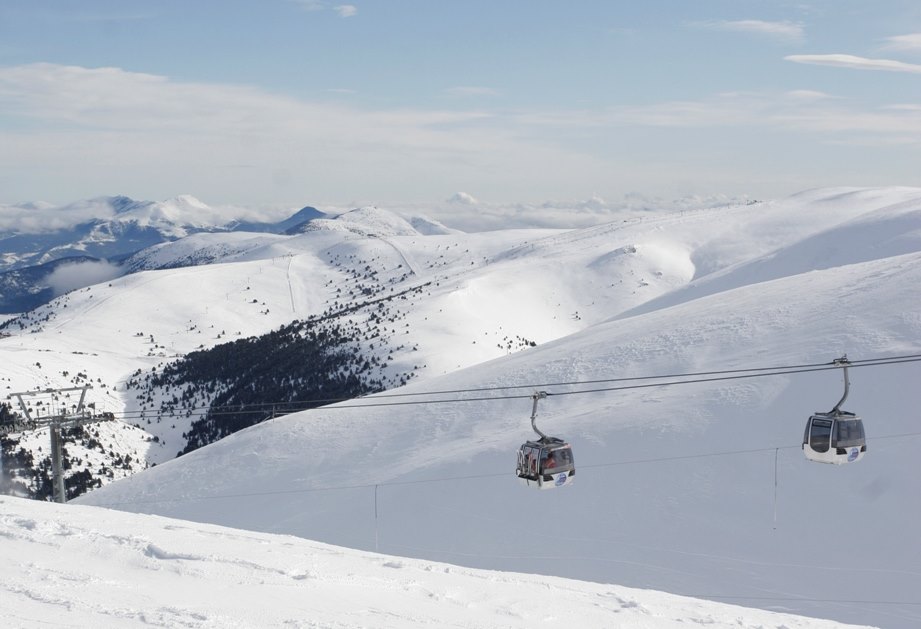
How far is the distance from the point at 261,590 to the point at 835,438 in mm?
12136

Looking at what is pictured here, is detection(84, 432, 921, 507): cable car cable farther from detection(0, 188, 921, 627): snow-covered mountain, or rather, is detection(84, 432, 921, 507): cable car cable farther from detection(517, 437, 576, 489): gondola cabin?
detection(517, 437, 576, 489): gondola cabin

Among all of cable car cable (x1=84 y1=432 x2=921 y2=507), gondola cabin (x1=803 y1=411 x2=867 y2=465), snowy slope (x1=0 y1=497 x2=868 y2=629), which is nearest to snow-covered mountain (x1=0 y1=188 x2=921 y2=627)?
cable car cable (x1=84 y1=432 x2=921 y2=507)

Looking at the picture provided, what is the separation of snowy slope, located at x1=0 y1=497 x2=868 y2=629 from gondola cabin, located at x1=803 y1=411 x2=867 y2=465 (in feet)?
15.2

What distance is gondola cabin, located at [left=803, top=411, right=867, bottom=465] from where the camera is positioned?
58.9 feet

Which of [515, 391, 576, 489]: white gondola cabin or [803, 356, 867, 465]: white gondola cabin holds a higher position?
[803, 356, 867, 465]: white gondola cabin

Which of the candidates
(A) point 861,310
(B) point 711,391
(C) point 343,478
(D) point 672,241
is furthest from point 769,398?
(D) point 672,241

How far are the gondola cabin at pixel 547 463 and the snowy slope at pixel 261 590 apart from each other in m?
2.41

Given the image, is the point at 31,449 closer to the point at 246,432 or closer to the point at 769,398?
the point at 246,432

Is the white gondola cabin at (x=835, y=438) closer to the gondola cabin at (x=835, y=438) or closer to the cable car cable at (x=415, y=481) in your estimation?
the gondola cabin at (x=835, y=438)

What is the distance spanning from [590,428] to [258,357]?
9484 cm

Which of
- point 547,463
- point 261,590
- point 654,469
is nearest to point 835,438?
point 547,463

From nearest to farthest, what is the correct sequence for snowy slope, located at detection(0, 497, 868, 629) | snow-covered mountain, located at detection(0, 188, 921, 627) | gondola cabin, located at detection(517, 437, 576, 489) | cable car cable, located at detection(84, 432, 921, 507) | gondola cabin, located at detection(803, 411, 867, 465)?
snowy slope, located at detection(0, 497, 868, 629)
gondola cabin, located at detection(517, 437, 576, 489)
gondola cabin, located at detection(803, 411, 867, 465)
snow-covered mountain, located at detection(0, 188, 921, 627)
cable car cable, located at detection(84, 432, 921, 507)

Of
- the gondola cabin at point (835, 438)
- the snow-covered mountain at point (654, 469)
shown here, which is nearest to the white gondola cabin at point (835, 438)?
the gondola cabin at point (835, 438)

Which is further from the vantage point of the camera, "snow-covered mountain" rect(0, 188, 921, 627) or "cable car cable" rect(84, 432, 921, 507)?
"cable car cable" rect(84, 432, 921, 507)
